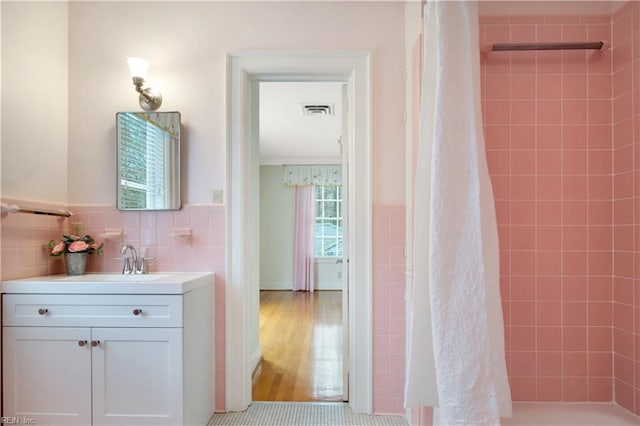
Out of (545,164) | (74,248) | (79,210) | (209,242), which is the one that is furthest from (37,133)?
(545,164)

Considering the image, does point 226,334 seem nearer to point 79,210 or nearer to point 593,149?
point 79,210

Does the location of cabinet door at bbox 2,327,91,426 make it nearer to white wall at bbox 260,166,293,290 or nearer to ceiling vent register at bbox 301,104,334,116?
ceiling vent register at bbox 301,104,334,116

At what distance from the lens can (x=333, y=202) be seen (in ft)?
21.2

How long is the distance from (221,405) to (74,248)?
1202 mm

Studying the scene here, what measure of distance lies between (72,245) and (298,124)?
118 inches

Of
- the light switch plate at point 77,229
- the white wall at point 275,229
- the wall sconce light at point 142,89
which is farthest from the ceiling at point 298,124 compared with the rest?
the light switch plate at point 77,229

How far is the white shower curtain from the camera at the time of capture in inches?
43.3

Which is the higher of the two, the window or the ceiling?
the ceiling

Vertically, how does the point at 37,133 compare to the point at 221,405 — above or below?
above

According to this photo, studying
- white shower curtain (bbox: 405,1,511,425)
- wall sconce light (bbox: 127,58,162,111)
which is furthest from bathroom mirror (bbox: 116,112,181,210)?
white shower curtain (bbox: 405,1,511,425)

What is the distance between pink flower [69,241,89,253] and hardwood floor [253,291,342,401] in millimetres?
1354

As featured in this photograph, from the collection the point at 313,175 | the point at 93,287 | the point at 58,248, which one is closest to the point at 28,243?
the point at 58,248

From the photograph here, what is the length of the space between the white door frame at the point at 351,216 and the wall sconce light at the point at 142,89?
424 mm

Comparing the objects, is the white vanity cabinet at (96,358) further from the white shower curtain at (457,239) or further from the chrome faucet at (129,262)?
the white shower curtain at (457,239)
